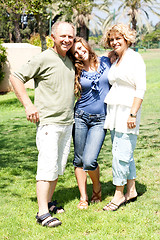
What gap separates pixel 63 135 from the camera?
4.26 m

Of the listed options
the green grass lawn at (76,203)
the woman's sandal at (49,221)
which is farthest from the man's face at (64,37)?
the green grass lawn at (76,203)

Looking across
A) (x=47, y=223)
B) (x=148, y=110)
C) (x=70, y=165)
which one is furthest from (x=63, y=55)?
(x=148, y=110)

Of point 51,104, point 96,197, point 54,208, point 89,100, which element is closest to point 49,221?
point 54,208

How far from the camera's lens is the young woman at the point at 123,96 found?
160 inches

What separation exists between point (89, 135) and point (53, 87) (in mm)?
724

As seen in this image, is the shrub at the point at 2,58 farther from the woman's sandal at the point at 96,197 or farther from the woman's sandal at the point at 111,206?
the woman's sandal at the point at 111,206

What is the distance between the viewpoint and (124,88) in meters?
4.18

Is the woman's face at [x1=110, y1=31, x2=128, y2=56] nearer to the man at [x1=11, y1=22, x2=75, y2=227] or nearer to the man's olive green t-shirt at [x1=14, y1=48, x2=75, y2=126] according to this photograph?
the man at [x1=11, y1=22, x2=75, y2=227]

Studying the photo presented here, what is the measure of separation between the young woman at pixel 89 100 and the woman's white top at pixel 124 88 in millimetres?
94

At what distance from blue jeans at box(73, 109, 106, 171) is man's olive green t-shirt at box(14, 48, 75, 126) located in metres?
0.25

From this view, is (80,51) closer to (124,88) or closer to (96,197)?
(124,88)

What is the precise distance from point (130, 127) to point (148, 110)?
382 inches

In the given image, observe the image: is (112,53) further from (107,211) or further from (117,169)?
(107,211)

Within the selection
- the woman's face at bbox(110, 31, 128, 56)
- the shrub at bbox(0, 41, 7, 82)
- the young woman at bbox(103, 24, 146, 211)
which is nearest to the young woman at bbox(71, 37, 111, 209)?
the young woman at bbox(103, 24, 146, 211)
